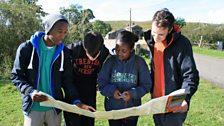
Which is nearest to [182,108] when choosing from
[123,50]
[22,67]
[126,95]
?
[126,95]

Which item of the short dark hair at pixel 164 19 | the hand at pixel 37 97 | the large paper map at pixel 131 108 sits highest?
the short dark hair at pixel 164 19

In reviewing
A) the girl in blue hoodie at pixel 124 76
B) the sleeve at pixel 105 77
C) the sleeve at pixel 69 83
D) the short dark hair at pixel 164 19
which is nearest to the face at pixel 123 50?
the girl in blue hoodie at pixel 124 76

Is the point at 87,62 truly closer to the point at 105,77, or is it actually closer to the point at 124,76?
the point at 105,77

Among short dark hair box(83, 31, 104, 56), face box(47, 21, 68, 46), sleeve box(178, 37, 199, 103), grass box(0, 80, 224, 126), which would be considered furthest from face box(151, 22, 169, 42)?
grass box(0, 80, 224, 126)

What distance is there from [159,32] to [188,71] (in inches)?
17.4

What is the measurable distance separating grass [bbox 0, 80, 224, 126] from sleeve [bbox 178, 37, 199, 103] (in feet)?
9.37

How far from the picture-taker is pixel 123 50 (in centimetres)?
329

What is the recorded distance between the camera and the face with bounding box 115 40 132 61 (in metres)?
3.28

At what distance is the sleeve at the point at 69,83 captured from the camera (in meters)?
3.31

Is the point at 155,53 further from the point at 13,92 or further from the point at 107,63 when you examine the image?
the point at 13,92

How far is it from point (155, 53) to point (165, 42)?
0.53ft

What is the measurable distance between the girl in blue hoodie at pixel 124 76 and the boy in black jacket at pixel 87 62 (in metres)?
0.20

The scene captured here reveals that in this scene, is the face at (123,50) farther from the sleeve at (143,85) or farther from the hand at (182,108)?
the hand at (182,108)

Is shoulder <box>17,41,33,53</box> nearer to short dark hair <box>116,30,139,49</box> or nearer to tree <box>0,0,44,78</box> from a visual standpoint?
short dark hair <box>116,30,139,49</box>
